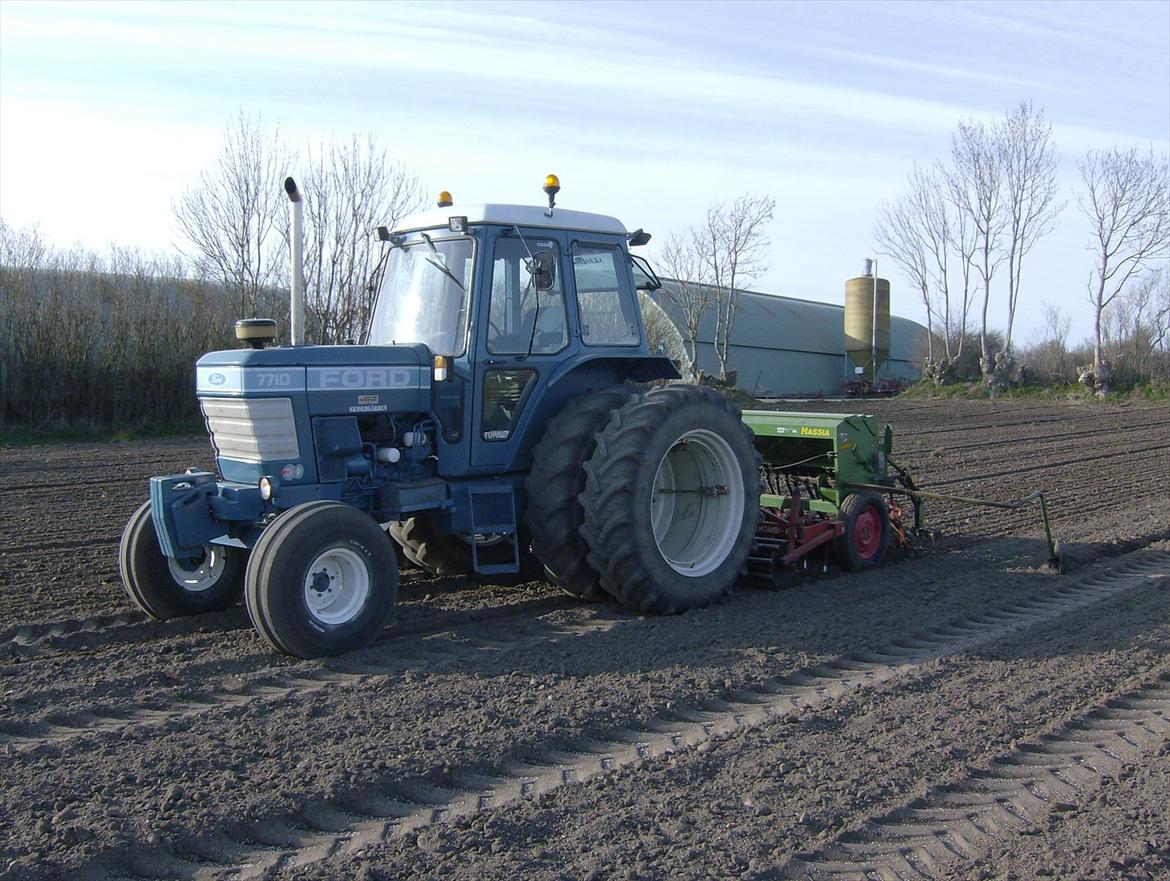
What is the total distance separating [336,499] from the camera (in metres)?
6.04

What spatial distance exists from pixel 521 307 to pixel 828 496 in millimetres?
2936

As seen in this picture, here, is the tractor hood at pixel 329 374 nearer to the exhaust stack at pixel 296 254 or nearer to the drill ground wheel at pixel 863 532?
the exhaust stack at pixel 296 254

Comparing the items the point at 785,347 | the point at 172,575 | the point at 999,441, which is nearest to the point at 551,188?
the point at 172,575

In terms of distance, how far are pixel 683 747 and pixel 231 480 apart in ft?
10.1

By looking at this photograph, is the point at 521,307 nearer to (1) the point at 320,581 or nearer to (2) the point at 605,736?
(1) the point at 320,581

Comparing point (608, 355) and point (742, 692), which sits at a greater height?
point (608, 355)

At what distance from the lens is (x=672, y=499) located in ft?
23.5

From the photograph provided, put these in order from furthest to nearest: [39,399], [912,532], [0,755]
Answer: [39,399] → [912,532] → [0,755]

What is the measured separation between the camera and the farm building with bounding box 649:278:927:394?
136ft

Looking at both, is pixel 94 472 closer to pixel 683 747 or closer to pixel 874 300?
pixel 683 747

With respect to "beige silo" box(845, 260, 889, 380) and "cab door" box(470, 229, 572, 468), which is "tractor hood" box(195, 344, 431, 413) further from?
"beige silo" box(845, 260, 889, 380)

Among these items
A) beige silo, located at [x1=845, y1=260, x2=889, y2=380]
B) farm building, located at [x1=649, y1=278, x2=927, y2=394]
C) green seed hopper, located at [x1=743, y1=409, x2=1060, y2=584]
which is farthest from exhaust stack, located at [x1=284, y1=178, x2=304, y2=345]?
beige silo, located at [x1=845, y1=260, x2=889, y2=380]

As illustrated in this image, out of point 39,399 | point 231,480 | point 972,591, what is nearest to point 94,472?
point 39,399

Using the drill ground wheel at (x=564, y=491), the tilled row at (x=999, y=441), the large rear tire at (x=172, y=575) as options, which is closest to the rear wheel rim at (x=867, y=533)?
the drill ground wheel at (x=564, y=491)
